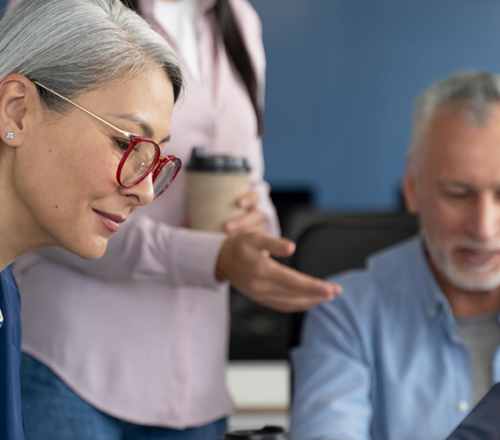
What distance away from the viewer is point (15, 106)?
74 cm

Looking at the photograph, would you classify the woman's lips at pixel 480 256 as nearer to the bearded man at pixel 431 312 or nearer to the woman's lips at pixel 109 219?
the bearded man at pixel 431 312

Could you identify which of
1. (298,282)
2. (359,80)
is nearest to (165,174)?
(298,282)

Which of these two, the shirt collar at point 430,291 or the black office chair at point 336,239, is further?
the black office chair at point 336,239

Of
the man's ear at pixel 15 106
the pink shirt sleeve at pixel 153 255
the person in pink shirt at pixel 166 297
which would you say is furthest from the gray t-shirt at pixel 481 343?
the man's ear at pixel 15 106

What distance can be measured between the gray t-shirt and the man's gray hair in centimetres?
38

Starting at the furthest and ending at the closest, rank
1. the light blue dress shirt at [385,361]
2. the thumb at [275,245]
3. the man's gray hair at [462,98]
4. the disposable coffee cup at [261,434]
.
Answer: the man's gray hair at [462,98]
the light blue dress shirt at [385,361]
the thumb at [275,245]
the disposable coffee cup at [261,434]

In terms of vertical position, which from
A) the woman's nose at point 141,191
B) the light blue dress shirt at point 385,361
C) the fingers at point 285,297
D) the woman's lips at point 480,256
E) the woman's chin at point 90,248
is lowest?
the light blue dress shirt at point 385,361

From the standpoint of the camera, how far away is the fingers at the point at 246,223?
1148mm

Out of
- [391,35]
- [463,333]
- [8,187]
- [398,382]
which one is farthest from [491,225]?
[391,35]

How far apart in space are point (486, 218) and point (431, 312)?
232mm

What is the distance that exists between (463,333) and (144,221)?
72 cm

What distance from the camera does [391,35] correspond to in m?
3.79

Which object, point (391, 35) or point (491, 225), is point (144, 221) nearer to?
point (491, 225)

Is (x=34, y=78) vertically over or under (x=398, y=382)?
over
